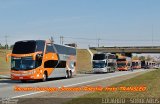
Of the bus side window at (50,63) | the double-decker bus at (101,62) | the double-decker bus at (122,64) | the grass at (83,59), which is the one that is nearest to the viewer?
the bus side window at (50,63)

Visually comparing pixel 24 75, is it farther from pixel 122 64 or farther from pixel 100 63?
pixel 122 64

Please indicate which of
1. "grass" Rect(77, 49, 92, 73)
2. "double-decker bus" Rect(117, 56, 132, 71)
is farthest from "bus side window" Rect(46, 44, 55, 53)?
"grass" Rect(77, 49, 92, 73)

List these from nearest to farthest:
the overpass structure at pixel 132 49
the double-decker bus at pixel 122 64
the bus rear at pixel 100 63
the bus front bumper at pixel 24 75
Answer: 1. the bus front bumper at pixel 24 75
2. the bus rear at pixel 100 63
3. the double-decker bus at pixel 122 64
4. the overpass structure at pixel 132 49

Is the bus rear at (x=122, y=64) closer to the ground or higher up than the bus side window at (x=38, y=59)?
closer to the ground

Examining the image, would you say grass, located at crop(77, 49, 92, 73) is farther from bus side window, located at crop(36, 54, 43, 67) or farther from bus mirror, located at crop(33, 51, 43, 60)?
bus mirror, located at crop(33, 51, 43, 60)

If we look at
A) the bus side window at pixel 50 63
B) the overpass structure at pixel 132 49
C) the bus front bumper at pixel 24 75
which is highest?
the overpass structure at pixel 132 49

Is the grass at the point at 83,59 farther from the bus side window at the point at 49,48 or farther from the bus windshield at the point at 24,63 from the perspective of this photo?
the bus windshield at the point at 24,63

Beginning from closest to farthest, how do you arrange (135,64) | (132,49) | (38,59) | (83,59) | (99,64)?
(38,59) → (99,64) → (135,64) → (83,59) → (132,49)

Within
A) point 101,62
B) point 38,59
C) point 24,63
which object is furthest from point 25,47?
point 101,62

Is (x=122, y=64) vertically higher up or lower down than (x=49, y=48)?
lower down

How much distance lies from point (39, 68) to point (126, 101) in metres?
20.7

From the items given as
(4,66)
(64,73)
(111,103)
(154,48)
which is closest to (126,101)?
(111,103)

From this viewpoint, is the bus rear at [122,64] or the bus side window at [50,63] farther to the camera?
the bus rear at [122,64]

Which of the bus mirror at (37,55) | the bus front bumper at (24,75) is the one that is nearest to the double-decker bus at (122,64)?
the bus mirror at (37,55)
